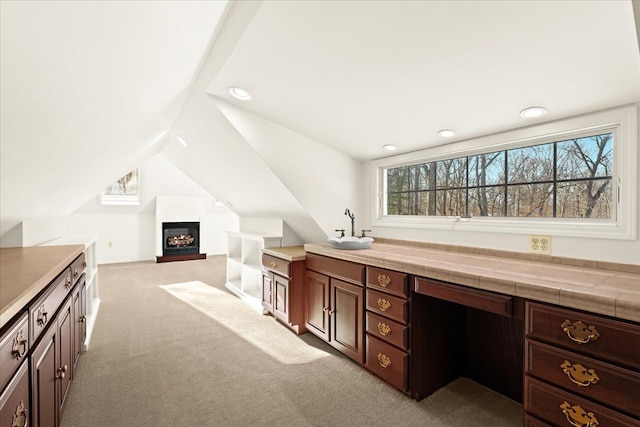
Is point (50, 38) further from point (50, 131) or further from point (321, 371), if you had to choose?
point (321, 371)

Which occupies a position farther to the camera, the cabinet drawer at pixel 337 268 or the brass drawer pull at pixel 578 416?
the cabinet drawer at pixel 337 268

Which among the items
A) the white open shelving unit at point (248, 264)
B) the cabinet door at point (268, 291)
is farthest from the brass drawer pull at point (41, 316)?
the white open shelving unit at point (248, 264)

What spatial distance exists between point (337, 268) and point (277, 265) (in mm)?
838

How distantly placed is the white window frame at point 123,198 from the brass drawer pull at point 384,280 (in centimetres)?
598

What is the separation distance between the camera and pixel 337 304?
2.38 meters

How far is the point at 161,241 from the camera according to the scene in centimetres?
660

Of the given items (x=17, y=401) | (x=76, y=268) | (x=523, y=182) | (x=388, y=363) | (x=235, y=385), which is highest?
(x=523, y=182)

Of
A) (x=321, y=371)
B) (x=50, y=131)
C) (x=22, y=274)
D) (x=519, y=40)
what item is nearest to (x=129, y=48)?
(x=50, y=131)

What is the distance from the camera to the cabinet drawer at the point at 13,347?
35.6 inches

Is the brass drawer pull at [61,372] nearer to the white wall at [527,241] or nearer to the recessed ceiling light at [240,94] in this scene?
the recessed ceiling light at [240,94]

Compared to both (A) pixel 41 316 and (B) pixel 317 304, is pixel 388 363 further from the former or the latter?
(A) pixel 41 316

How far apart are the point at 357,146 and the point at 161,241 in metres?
5.51

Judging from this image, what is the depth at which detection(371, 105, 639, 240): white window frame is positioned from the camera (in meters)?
1.56

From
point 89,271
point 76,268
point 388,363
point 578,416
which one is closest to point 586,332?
point 578,416
